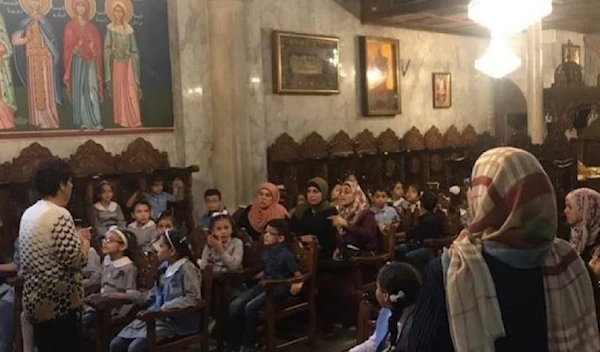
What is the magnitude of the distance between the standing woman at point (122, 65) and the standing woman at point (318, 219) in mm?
3010

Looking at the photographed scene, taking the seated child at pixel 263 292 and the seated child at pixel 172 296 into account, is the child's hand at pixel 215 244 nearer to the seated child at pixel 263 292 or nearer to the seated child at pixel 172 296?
the seated child at pixel 263 292

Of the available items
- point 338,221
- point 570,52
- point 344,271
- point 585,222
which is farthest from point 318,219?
point 570,52

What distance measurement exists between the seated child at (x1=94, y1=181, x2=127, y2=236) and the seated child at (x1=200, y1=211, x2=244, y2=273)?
7.13 ft

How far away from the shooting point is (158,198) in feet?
26.6

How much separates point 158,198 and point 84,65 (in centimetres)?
177

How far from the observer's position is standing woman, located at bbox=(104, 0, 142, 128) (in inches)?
320

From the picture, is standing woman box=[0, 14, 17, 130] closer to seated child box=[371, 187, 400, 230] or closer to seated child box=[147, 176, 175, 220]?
seated child box=[147, 176, 175, 220]

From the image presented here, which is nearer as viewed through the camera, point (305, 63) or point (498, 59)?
point (498, 59)

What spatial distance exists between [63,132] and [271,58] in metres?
3.36

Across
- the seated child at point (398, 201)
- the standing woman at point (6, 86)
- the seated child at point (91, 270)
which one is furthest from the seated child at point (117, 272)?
the seated child at point (398, 201)

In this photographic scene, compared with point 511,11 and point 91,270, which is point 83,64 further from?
point 511,11

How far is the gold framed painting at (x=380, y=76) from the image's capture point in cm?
1134

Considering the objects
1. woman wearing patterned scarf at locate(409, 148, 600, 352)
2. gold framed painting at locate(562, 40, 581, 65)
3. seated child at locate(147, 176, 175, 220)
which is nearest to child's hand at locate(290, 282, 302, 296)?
seated child at locate(147, 176, 175, 220)

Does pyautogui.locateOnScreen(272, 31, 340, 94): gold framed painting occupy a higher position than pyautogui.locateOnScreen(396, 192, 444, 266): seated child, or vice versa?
pyautogui.locateOnScreen(272, 31, 340, 94): gold framed painting
